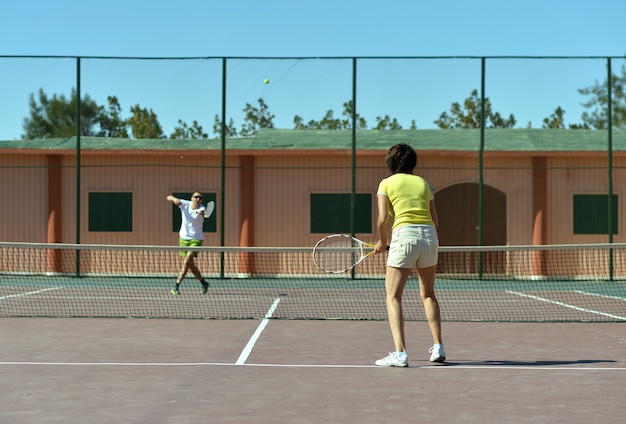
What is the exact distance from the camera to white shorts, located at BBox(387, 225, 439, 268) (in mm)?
7754

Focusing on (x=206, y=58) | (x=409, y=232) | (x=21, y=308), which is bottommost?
(x=21, y=308)

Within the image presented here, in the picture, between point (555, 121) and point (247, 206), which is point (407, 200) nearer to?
point (247, 206)

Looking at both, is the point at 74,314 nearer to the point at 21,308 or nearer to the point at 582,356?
the point at 21,308

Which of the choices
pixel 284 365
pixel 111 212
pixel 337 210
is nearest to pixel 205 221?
pixel 111 212

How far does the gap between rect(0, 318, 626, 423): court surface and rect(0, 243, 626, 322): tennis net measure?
68.7 inches

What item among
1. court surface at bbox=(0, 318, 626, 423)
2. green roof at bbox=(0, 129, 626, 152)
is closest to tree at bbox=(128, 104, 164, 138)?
green roof at bbox=(0, 129, 626, 152)

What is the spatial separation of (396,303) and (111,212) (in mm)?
15044

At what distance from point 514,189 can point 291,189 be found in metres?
4.70

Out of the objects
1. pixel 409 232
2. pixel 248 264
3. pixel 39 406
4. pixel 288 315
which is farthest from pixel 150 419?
pixel 248 264

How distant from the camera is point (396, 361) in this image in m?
7.76

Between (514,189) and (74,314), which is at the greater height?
(514,189)

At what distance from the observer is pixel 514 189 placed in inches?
862

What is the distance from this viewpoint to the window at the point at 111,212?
72.1ft

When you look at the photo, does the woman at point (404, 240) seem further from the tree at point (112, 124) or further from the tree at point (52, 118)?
the tree at point (52, 118)
